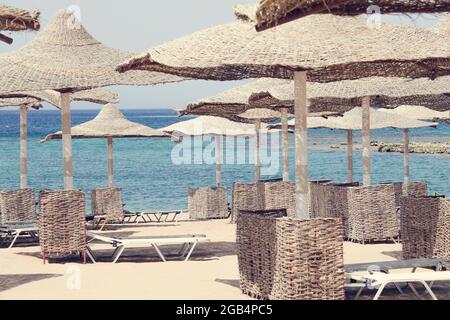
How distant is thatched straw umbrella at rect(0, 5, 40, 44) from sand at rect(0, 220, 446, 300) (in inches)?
90.7

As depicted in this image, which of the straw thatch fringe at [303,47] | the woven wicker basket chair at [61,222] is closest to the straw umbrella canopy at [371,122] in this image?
the woven wicker basket chair at [61,222]

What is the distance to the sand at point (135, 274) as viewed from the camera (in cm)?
848

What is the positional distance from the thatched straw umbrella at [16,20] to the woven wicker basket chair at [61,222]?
3.19 meters

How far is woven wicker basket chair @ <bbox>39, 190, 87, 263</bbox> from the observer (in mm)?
10906

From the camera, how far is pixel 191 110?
49.7 ft

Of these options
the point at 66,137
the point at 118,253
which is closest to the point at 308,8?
the point at 118,253

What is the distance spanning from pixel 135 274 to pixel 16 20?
312cm

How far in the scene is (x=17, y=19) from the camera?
7863 mm

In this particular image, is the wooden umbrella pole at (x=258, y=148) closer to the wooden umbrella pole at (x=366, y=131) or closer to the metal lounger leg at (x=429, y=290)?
the wooden umbrella pole at (x=366, y=131)

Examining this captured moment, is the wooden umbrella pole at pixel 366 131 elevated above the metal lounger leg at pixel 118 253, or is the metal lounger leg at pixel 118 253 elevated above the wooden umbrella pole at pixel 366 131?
the wooden umbrella pole at pixel 366 131

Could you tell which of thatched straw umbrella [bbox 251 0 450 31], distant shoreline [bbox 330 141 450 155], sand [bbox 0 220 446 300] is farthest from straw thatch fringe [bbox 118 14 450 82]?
distant shoreline [bbox 330 141 450 155]

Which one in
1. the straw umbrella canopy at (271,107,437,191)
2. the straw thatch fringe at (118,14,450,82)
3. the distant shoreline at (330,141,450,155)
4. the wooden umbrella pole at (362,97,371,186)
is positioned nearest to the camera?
the straw thatch fringe at (118,14,450,82)

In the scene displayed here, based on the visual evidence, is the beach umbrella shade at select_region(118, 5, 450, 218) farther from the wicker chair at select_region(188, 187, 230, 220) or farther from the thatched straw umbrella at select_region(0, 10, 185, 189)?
the wicker chair at select_region(188, 187, 230, 220)
